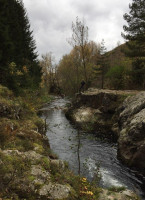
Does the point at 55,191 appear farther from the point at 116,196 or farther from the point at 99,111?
the point at 99,111

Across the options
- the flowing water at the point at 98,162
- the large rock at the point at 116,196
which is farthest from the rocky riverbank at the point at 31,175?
the flowing water at the point at 98,162

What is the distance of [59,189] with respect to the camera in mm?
5750

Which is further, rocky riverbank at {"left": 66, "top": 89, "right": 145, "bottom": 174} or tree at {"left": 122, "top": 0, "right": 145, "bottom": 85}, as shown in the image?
tree at {"left": 122, "top": 0, "right": 145, "bottom": 85}

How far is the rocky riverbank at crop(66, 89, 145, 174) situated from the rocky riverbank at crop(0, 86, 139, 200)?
2.66 m

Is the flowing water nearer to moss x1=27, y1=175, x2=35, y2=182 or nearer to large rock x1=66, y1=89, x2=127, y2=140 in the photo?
moss x1=27, y1=175, x2=35, y2=182

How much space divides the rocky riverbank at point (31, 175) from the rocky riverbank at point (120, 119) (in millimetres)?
2656

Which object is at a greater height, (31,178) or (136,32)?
(136,32)

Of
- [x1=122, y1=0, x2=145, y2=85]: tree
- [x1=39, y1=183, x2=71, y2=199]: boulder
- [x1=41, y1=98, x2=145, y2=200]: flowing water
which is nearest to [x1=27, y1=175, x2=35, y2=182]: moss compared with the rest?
[x1=39, y1=183, x2=71, y2=199]: boulder

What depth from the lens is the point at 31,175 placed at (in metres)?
6.05

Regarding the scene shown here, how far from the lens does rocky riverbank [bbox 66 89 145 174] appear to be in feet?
34.6

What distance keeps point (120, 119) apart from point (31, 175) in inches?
427

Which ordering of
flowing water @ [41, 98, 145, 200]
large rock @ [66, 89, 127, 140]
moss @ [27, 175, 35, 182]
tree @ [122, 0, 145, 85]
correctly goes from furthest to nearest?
tree @ [122, 0, 145, 85] → large rock @ [66, 89, 127, 140] → flowing water @ [41, 98, 145, 200] → moss @ [27, 175, 35, 182]

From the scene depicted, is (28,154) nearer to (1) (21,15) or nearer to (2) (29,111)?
(2) (29,111)

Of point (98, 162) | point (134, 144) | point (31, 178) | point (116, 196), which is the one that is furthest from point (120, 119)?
point (31, 178)
